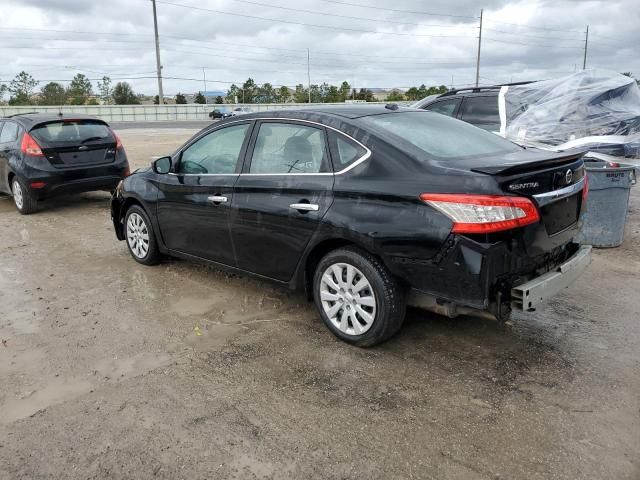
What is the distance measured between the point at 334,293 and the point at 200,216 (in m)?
1.61

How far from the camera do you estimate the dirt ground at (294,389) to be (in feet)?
8.87

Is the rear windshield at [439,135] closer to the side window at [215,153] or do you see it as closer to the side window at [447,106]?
the side window at [215,153]

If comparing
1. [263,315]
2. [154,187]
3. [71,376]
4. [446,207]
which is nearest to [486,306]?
[446,207]

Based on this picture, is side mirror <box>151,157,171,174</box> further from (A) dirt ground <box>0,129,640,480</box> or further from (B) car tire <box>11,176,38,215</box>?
(B) car tire <box>11,176,38,215</box>

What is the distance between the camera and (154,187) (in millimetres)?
5434

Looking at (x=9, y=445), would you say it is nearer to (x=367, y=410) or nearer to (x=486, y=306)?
(x=367, y=410)

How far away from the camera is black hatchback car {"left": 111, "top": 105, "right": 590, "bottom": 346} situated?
322 cm

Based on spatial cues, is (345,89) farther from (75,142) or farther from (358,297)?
(358,297)

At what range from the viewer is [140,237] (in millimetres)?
5820

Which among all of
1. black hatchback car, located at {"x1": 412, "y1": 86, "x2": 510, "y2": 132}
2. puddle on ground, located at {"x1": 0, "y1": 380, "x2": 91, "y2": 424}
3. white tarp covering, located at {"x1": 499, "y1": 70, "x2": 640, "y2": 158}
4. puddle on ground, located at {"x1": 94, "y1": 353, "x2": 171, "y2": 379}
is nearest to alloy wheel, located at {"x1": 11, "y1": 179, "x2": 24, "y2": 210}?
puddle on ground, located at {"x1": 94, "y1": 353, "x2": 171, "y2": 379}

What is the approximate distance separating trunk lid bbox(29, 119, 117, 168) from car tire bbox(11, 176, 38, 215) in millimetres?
621

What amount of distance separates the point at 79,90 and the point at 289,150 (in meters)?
88.0

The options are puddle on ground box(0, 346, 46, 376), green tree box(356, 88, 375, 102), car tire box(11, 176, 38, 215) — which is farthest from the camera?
green tree box(356, 88, 375, 102)

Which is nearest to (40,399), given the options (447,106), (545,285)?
(545,285)
